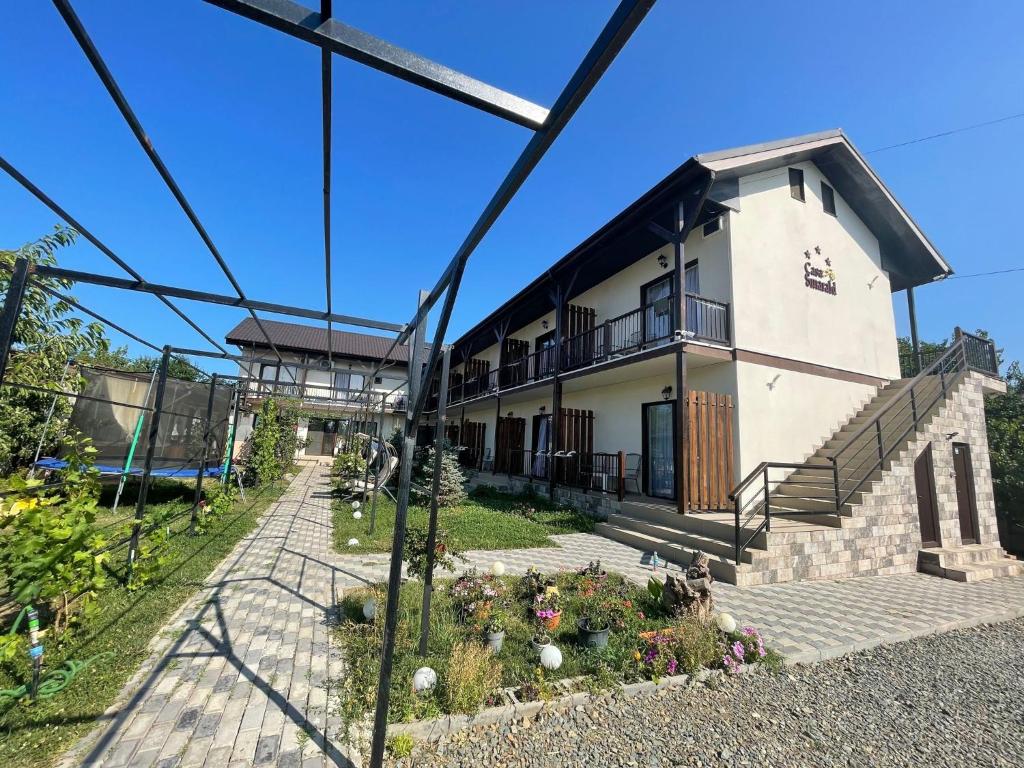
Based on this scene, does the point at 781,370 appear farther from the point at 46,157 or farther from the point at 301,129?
the point at 46,157

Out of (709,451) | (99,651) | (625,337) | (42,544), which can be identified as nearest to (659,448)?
(709,451)

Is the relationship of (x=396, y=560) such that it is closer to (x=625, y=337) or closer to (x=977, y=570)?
(x=977, y=570)

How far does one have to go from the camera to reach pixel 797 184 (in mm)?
9930

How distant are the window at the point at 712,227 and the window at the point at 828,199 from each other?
152 inches

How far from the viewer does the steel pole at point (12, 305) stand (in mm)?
2119

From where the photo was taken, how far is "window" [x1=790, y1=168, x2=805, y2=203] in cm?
985

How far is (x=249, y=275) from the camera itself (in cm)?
362

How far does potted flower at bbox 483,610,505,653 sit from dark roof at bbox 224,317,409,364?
81.1 ft

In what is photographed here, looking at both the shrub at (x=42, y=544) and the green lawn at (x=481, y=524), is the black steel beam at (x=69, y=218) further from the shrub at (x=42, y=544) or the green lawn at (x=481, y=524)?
the green lawn at (x=481, y=524)

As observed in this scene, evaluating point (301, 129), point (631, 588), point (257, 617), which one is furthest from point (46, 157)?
point (631, 588)

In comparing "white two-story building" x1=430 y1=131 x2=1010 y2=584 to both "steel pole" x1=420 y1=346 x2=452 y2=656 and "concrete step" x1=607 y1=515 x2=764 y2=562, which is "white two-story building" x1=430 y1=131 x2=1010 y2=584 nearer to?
"concrete step" x1=607 y1=515 x2=764 y2=562

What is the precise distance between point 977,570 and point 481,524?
8.30 meters

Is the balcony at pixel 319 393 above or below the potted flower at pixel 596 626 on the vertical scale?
above

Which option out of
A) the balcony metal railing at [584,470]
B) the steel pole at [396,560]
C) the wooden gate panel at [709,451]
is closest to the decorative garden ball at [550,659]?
the steel pole at [396,560]
